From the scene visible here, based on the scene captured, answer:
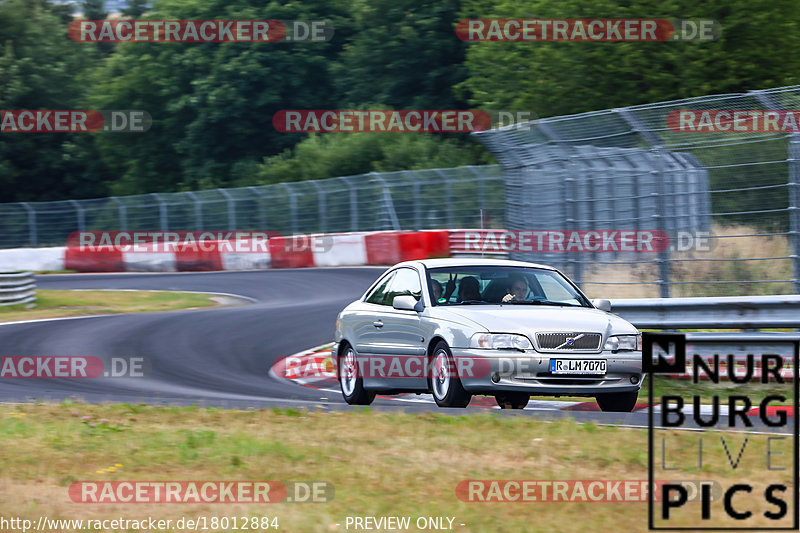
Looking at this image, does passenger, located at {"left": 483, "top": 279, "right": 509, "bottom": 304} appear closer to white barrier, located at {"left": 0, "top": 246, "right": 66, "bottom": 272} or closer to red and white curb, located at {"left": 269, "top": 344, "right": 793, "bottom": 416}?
red and white curb, located at {"left": 269, "top": 344, "right": 793, "bottom": 416}

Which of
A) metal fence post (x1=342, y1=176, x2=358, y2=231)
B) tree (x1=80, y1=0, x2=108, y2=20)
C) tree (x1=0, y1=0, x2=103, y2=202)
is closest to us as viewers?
metal fence post (x1=342, y1=176, x2=358, y2=231)

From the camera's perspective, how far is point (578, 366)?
31.4 feet

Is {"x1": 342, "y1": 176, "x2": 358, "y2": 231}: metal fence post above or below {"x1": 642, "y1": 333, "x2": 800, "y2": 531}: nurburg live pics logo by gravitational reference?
above

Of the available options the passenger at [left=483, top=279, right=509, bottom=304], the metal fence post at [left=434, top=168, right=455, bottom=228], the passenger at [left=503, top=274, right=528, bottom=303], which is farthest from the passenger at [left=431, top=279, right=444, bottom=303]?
the metal fence post at [left=434, top=168, right=455, bottom=228]

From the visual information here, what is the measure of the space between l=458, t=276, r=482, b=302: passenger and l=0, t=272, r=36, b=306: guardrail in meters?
15.0

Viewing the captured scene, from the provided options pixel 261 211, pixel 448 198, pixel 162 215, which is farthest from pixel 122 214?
pixel 448 198

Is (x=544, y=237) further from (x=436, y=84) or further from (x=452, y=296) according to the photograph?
(x=436, y=84)

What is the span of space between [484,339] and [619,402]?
1447 millimetres

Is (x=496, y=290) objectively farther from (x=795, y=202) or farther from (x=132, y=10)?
(x=132, y=10)

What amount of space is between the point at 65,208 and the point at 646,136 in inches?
1102

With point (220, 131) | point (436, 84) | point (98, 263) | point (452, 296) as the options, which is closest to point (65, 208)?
point (98, 263)

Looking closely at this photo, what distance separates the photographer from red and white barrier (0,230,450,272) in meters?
30.6

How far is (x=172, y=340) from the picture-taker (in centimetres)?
1719

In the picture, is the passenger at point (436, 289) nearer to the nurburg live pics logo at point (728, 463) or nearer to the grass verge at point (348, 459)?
the grass verge at point (348, 459)
